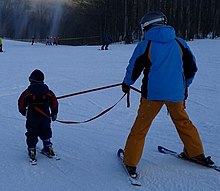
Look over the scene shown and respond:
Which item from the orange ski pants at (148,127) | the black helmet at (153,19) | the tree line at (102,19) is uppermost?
the tree line at (102,19)

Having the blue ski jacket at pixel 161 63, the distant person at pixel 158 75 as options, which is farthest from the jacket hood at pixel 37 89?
the blue ski jacket at pixel 161 63

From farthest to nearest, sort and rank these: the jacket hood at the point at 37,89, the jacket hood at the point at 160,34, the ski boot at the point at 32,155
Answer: the ski boot at the point at 32,155 < the jacket hood at the point at 37,89 < the jacket hood at the point at 160,34

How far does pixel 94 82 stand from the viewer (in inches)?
508

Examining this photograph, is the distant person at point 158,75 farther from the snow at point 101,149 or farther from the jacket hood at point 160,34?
the snow at point 101,149

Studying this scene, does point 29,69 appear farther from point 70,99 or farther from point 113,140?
point 113,140

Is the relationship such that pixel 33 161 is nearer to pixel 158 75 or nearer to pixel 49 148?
pixel 49 148

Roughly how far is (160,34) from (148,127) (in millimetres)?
1108

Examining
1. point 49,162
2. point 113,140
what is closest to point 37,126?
point 49,162

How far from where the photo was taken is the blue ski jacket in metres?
4.19

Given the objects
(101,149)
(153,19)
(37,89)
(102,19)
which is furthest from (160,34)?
(102,19)

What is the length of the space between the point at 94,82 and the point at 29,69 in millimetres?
5026

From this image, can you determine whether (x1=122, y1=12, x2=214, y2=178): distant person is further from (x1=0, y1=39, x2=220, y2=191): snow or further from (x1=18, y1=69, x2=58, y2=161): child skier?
(x1=18, y1=69, x2=58, y2=161): child skier

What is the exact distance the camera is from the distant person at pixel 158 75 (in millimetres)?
4195

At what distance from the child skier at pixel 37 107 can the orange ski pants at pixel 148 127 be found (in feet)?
4.09
